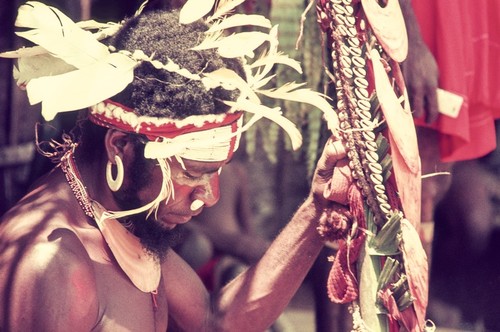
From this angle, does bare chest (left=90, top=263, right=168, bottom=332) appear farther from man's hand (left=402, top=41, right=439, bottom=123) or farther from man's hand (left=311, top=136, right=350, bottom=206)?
man's hand (left=402, top=41, right=439, bottom=123)

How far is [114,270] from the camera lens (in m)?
3.11

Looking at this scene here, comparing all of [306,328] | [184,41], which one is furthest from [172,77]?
[306,328]

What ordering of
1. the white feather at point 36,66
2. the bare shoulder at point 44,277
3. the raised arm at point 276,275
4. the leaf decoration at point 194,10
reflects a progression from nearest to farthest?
1. the bare shoulder at point 44,277
2. the leaf decoration at point 194,10
3. the white feather at point 36,66
4. the raised arm at point 276,275

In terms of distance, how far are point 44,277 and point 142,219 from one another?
46 cm

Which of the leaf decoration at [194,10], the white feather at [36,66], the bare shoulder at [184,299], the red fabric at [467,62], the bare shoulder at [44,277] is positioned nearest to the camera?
the bare shoulder at [44,277]

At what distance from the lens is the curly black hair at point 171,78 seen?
9.59 ft

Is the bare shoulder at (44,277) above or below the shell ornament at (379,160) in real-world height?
below

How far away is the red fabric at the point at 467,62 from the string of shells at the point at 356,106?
3.05 ft

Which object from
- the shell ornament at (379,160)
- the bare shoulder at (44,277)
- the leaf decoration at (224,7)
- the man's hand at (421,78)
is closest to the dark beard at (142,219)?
the bare shoulder at (44,277)

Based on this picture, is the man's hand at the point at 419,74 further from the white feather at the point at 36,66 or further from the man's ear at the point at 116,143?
the white feather at the point at 36,66

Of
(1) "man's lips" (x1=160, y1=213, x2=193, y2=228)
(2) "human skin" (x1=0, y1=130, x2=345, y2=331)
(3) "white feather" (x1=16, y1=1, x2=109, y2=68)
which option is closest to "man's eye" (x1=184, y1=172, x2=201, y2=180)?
(2) "human skin" (x1=0, y1=130, x2=345, y2=331)

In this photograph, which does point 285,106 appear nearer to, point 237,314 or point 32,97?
point 237,314

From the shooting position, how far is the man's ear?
301 centimetres

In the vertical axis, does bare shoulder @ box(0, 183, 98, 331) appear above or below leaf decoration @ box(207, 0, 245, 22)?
below
